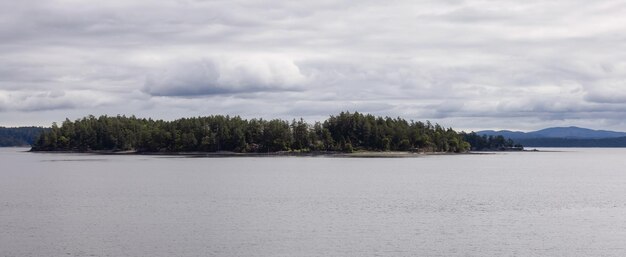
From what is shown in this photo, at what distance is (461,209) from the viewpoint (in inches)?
2734

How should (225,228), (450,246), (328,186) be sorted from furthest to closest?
(328,186)
(225,228)
(450,246)

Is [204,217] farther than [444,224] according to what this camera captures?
Yes

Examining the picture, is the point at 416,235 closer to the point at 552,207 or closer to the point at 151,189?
the point at 552,207

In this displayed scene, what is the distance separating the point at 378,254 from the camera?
146 feet

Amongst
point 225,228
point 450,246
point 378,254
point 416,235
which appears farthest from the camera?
point 225,228

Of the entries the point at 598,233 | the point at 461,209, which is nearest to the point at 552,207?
the point at 461,209

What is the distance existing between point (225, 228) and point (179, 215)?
9.88m

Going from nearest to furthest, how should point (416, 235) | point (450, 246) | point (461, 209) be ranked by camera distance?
point (450, 246)
point (416, 235)
point (461, 209)

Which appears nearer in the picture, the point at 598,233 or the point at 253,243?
the point at 253,243

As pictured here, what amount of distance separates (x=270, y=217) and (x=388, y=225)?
10.8 meters

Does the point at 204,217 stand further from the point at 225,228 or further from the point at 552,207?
the point at 552,207

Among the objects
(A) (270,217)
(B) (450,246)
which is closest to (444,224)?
(B) (450,246)

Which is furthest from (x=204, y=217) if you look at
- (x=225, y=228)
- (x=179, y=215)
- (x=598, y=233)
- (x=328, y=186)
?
(x=328, y=186)

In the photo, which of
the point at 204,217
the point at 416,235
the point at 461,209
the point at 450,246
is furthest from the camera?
the point at 461,209
